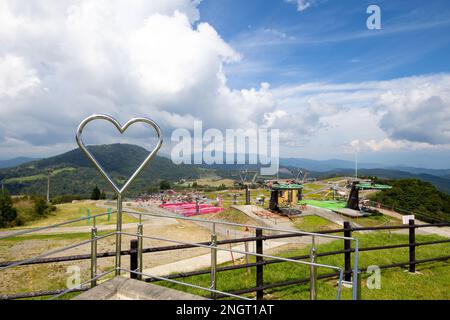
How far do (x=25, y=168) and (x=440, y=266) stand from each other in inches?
7546

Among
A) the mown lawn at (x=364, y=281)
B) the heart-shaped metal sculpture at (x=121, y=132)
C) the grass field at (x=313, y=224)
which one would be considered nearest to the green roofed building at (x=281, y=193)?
the grass field at (x=313, y=224)

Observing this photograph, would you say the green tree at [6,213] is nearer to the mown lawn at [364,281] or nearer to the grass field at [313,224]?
the grass field at [313,224]

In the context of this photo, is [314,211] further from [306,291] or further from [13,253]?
[13,253]

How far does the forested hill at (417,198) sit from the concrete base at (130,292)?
92.5ft

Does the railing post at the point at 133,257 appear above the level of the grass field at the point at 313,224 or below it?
above

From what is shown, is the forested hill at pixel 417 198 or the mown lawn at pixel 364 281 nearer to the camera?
the mown lawn at pixel 364 281

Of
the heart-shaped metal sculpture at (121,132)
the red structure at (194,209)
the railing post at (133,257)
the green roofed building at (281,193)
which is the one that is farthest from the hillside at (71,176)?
the heart-shaped metal sculpture at (121,132)

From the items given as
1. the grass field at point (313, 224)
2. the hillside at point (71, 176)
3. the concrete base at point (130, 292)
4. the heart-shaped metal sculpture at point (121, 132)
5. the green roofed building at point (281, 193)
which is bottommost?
the hillside at point (71, 176)

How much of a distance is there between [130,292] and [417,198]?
32050 mm

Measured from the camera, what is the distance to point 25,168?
155750mm

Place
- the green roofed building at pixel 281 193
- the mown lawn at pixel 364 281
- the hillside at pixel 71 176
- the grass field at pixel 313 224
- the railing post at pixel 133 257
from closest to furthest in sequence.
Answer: the railing post at pixel 133 257 → the mown lawn at pixel 364 281 → the grass field at pixel 313 224 → the green roofed building at pixel 281 193 → the hillside at pixel 71 176

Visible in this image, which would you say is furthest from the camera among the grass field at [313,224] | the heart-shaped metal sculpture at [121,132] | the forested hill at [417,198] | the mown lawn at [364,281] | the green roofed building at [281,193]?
the forested hill at [417,198]

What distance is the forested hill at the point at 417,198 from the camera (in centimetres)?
2639
